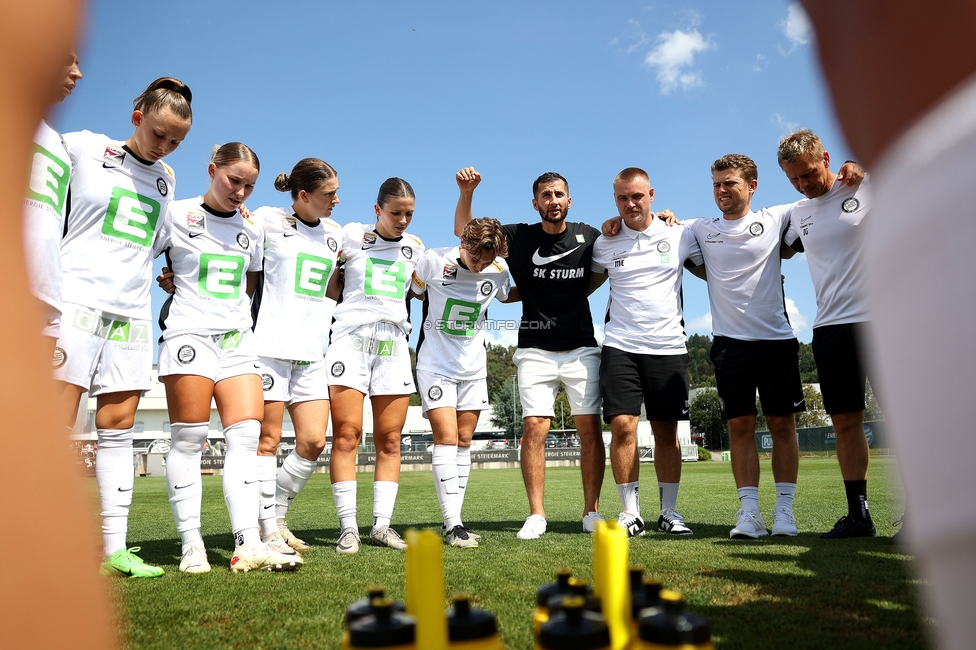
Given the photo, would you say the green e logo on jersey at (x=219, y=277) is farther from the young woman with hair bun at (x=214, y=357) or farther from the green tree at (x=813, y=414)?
the green tree at (x=813, y=414)

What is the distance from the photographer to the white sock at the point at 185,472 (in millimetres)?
4352

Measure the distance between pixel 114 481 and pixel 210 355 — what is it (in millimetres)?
975

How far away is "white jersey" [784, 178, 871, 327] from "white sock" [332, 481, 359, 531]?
4251 mm

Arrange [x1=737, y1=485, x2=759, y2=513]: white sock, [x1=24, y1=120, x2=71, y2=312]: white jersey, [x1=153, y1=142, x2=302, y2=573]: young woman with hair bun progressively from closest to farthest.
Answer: [x1=24, y1=120, x2=71, y2=312]: white jersey
[x1=153, y1=142, x2=302, y2=573]: young woman with hair bun
[x1=737, y1=485, x2=759, y2=513]: white sock

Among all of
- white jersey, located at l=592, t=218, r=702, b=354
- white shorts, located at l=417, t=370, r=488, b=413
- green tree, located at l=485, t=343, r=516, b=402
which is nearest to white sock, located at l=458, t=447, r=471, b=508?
white shorts, located at l=417, t=370, r=488, b=413

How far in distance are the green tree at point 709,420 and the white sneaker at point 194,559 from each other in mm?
81324

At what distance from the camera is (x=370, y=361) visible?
604 centimetres

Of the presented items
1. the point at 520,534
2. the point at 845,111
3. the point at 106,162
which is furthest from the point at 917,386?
the point at 520,534

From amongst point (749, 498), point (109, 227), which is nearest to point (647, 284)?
point (749, 498)

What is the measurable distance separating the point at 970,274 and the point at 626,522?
18.8 ft

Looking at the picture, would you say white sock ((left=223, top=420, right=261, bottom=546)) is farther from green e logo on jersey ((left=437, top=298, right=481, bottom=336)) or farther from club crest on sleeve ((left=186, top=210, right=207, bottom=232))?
green e logo on jersey ((left=437, top=298, right=481, bottom=336))

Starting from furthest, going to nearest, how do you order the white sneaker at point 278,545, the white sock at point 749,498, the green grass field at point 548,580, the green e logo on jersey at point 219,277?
the white sock at point 749,498, the green e logo on jersey at point 219,277, the white sneaker at point 278,545, the green grass field at point 548,580

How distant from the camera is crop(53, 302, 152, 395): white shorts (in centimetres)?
388

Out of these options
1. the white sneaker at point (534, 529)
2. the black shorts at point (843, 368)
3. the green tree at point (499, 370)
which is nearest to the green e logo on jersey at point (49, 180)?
the white sneaker at point (534, 529)
